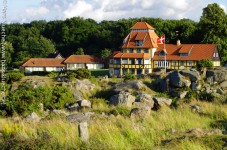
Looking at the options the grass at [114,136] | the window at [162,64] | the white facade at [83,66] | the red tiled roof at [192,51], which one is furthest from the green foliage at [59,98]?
the white facade at [83,66]

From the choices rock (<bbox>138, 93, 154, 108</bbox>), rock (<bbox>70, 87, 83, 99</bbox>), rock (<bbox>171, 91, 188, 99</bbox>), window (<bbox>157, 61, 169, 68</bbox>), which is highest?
window (<bbox>157, 61, 169, 68</bbox>)

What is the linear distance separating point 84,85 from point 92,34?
210ft

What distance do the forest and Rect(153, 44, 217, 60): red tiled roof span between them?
404cm

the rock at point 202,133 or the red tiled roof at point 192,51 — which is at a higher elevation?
the red tiled roof at point 192,51

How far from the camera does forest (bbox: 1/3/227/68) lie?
6191 centimetres

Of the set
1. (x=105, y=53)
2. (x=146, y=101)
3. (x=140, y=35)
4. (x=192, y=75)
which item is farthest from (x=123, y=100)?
(x=105, y=53)

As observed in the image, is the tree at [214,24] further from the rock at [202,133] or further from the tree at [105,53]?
the rock at [202,133]

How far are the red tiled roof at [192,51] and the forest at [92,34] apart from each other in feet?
13.3

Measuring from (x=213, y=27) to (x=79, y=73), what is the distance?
30359 mm

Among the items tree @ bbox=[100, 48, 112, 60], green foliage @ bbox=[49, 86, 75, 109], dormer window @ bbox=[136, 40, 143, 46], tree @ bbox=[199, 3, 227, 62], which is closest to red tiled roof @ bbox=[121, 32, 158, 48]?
dormer window @ bbox=[136, 40, 143, 46]

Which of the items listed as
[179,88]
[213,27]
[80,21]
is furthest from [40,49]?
[179,88]

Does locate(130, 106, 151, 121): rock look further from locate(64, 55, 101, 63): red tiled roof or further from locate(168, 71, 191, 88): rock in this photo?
locate(64, 55, 101, 63): red tiled roof

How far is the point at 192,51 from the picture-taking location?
55.8 metres

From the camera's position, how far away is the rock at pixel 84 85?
1315 inches
